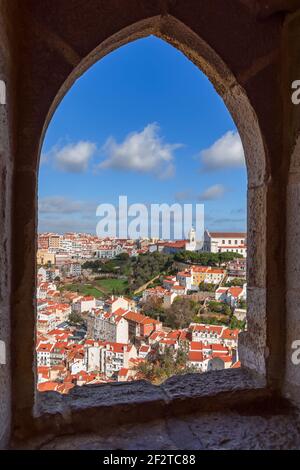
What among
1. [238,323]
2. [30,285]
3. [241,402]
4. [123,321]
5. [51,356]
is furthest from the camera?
[123,321]

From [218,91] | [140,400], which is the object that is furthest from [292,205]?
[140,400]

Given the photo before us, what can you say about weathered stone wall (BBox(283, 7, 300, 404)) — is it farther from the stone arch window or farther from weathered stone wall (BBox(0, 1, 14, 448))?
weathered stone wall (BBox(0, 1, 14, 448))

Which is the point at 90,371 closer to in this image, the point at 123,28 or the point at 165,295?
the point at 165,295

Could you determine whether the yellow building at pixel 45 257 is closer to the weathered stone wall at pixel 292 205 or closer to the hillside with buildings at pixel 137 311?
the hillside with buildings at pixel 137 311

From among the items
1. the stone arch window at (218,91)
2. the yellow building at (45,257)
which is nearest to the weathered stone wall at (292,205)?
the stone arch window at (218,91)

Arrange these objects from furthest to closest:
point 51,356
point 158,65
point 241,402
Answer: point 158,65 → point 51,356 → point 241,402

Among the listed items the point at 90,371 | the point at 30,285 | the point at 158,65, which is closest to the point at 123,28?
the point at 30,285

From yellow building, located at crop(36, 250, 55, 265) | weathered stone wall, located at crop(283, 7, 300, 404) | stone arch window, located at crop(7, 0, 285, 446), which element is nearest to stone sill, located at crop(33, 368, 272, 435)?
stone arch window, located at crop(7, 0, 285, 446)
